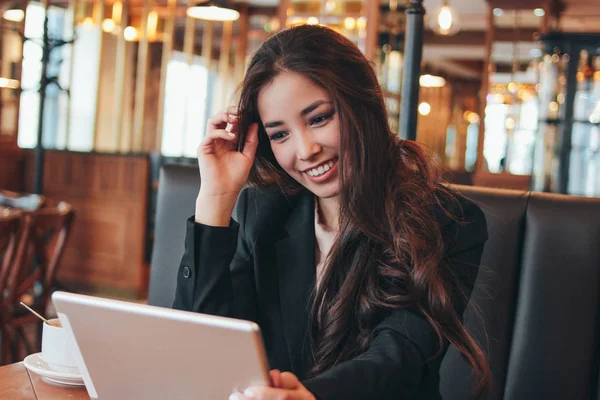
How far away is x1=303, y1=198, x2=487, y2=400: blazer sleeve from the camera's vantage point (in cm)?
100

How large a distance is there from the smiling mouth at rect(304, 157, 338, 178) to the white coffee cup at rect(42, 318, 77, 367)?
516mm

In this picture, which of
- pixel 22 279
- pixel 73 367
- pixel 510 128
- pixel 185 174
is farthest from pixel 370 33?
pixel 510 128

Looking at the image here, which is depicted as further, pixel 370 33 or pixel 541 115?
pixel 541 115

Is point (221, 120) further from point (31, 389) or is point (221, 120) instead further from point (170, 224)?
point (31, 389)

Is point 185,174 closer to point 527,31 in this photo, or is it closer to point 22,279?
point 22,279

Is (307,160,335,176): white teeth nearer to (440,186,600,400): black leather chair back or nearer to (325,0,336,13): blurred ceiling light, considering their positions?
(440,186,600,400): black leather chair back

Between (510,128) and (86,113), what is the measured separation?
5992 mm

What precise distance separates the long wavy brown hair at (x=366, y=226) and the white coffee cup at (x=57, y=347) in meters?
0.42

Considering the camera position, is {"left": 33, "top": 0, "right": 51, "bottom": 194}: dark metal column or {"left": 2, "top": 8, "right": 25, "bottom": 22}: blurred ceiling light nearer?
{"left": 33, "top": 0, "right": 51, "bottom": 194}: dark metal column

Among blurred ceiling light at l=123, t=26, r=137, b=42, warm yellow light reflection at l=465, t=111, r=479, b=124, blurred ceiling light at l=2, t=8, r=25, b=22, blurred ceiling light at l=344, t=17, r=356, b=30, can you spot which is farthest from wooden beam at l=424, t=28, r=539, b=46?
blurred ceiling light at l=2, t=8, r=25, b=22

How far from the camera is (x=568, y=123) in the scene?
6992 millimetres

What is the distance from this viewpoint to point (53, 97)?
8.83 metres

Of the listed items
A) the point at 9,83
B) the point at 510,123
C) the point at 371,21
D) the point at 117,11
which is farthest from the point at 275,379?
the point at 510,123

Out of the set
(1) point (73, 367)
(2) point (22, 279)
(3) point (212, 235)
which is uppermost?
(3) point (212, 235)
